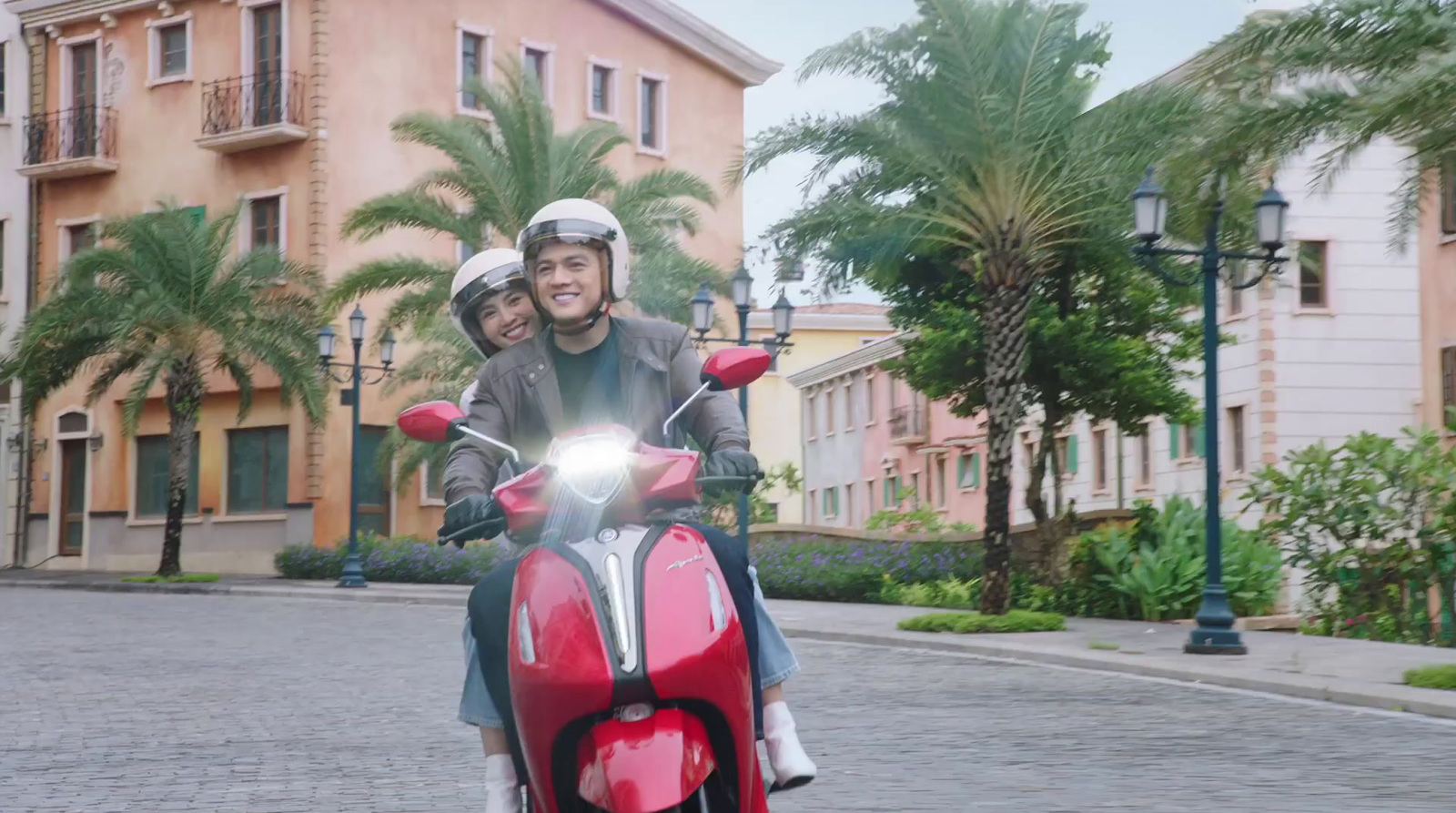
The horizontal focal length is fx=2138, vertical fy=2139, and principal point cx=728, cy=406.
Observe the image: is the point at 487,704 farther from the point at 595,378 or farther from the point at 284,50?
the point at 284,50

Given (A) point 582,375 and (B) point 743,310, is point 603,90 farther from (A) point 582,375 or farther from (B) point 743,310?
(A) point 582,375

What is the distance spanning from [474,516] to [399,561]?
98.9ft

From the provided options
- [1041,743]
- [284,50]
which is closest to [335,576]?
[284,50]

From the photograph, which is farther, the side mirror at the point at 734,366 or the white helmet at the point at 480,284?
the white helmet at the point at 480,284

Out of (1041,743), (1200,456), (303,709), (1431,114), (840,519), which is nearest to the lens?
(1041,743)

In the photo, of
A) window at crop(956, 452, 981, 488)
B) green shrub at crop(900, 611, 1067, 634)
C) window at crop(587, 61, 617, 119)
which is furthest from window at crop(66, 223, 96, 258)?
green shrub at crop(900, 611, 1067, 634)

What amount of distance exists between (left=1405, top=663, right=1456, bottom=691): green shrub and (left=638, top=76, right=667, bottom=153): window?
33.2 metres

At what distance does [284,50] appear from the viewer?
4031 cm

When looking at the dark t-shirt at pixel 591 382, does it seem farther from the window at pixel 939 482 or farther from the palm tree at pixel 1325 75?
the window at pixel 939 482

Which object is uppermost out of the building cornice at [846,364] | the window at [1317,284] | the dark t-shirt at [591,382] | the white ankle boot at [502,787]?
the building cornice at [846,364]

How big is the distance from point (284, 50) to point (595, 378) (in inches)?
1434

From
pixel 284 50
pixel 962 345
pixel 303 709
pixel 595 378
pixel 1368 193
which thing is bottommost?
pixel 303 709

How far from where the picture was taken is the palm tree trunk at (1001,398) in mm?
21094

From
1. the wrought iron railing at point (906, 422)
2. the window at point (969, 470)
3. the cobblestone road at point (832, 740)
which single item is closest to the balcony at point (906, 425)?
the wrought iron railing at point (906, 422)
